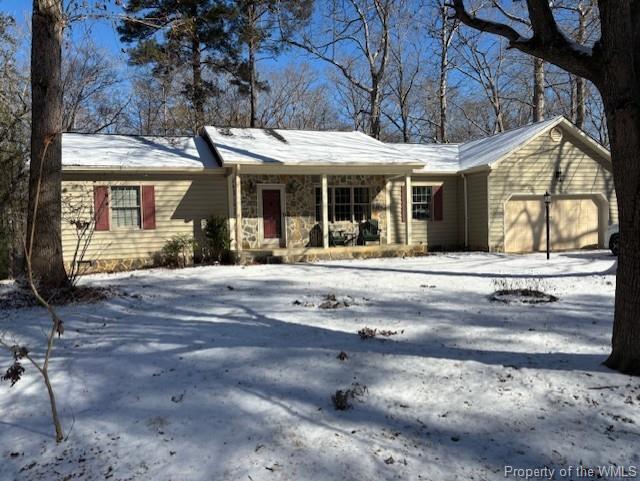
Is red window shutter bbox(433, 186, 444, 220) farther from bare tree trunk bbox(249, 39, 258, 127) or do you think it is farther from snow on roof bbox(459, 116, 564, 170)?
bare tree trunk bbox(249, 39, 258, 127)

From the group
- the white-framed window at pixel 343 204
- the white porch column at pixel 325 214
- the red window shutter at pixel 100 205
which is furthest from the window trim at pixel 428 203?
the red window shutter at pixel 100 205

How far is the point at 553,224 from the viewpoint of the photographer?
15703 mm

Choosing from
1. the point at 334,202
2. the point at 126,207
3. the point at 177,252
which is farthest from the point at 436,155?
the point at 126,207

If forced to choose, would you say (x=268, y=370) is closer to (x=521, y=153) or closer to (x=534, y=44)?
(x=534, y=44)

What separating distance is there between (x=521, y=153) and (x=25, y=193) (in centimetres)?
1418

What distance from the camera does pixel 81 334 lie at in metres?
5.66

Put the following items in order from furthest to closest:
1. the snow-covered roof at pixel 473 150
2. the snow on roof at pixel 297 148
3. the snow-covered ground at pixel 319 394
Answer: the snow-covered roof at pixel 473 150 → the snow on roof at pixel 297 148 → the snow-covered ground at pixel 319 394

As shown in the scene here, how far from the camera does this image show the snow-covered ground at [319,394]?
295 centimetres

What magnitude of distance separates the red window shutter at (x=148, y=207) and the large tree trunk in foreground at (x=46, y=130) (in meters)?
5.03

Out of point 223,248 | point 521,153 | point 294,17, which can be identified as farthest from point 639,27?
point 294,17

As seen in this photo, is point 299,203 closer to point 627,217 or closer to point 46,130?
point 46,130

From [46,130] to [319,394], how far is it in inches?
265

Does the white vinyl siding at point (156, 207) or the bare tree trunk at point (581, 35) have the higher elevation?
the bare tree trunk at point (581, 35)

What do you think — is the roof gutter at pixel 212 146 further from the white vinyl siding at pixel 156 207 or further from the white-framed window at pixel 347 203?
the white-framed window at pixel 347 203
